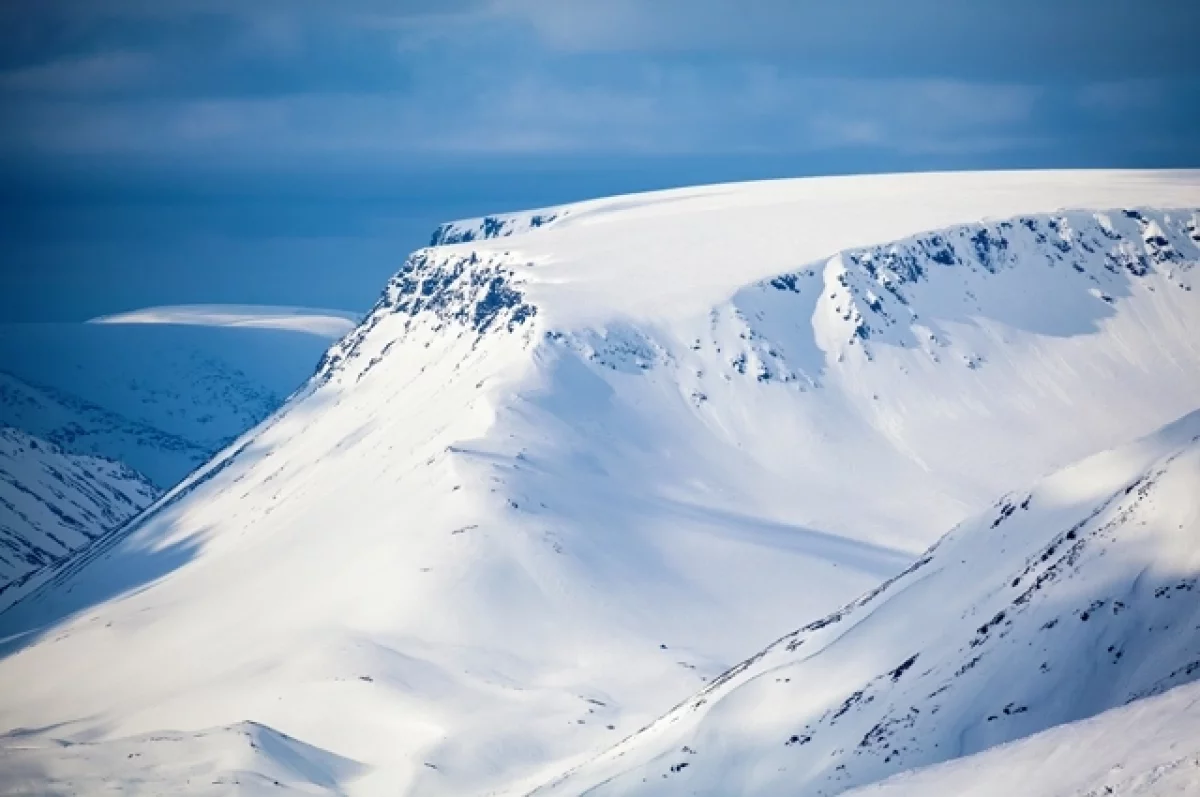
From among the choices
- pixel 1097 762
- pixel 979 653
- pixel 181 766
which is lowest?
pixel 1097 762

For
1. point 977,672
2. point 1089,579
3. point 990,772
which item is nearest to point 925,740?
point 977,672

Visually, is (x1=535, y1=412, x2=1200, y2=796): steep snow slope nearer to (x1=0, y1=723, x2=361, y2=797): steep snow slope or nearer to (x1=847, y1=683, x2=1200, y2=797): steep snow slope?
(x1=847, y1=683, x2=1200, y2=797): steep snow slope

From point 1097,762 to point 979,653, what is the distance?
3767cm

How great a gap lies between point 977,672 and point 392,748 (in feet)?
344

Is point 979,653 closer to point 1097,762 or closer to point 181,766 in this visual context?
point 1097,762

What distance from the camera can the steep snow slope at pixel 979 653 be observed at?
102 metres

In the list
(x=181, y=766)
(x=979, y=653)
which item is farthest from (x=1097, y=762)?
(x=181, y=766)

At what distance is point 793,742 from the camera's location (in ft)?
395

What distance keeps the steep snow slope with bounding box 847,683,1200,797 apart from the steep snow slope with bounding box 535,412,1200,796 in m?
1.85

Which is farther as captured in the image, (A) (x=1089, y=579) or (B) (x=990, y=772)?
(A) (x=1089, y=579)

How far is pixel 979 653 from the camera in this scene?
111 m

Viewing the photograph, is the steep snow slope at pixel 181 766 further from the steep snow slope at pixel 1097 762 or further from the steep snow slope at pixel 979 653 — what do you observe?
the steep snow slope at pixel 1097 762

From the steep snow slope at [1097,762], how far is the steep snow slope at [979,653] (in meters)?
1.85

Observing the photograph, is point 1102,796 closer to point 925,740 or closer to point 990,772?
point 990,772
